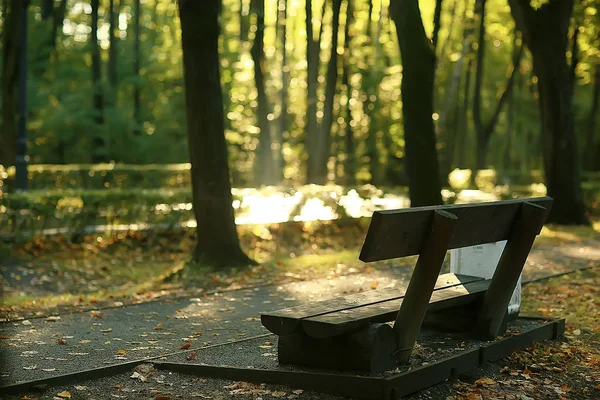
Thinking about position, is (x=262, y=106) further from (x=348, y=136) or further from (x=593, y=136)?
(x=593, y=136)

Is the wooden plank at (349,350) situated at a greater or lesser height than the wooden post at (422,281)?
lesser

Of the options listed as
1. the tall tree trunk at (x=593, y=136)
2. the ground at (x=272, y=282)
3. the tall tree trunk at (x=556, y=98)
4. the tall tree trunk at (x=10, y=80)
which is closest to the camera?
the ground at (x=272, y=282)

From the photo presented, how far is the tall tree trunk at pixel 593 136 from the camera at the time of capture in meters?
36.0

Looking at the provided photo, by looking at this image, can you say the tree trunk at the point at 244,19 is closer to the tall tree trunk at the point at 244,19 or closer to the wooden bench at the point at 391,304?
the tall tree trunk at the point at 244,19

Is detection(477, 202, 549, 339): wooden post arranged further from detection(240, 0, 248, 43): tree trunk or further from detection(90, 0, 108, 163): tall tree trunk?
detection(90, 0, 108, 163): tall tree trunk

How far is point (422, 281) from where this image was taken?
6309 mm

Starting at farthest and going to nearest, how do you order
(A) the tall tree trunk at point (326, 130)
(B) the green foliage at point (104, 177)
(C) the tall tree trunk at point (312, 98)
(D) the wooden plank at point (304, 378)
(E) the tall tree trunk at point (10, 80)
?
(C) the tall tree trunk at point (312, 98) → (A) the tall tree trunk at point (326, 130) → (B) the green foliage at point (104, 177) → (E) the tall tree trunk at point (10, 80) → (D) the wooden plank at point (304, 378)

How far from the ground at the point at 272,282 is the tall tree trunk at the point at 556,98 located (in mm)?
1256

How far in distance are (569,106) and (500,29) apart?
15814 millimetres

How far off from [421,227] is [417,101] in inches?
372

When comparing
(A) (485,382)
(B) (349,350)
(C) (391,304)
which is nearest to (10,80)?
(C) (391,304)

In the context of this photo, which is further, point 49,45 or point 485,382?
point 49,45

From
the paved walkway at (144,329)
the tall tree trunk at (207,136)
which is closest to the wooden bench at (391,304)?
the paved walkway at (144,329)

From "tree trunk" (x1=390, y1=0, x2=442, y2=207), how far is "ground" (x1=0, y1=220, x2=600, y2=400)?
1737 millimetres
